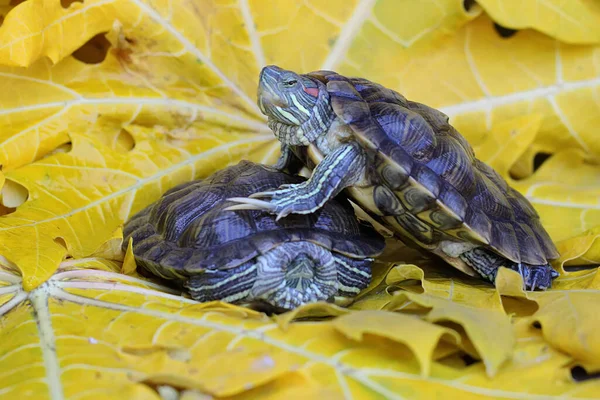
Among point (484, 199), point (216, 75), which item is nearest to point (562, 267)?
point (484, 199)

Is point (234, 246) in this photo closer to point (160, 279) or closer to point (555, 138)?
point (160, 279)

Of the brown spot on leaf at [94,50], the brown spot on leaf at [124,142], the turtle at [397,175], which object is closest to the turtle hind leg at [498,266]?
the turtle at [397,175]

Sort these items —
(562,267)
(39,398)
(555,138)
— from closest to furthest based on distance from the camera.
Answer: (39,398) → (562,267) → (555,138)

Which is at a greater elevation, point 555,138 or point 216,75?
point 216,75

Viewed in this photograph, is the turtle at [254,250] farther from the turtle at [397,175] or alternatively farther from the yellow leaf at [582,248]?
the yellow leaf at [582,248]

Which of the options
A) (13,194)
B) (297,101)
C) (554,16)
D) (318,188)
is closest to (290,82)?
(297,101)

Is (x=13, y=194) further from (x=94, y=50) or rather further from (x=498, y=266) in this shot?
(x=498, y=266)
